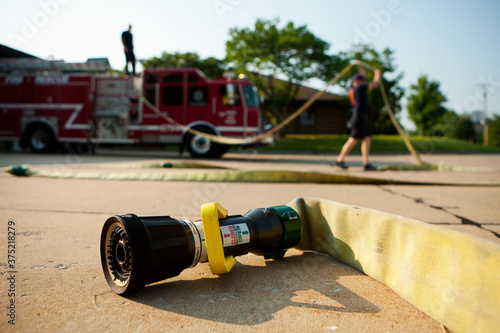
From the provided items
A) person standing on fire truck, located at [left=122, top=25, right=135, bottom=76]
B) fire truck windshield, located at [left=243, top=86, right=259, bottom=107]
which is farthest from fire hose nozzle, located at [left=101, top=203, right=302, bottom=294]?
fire truck windshield, located at [left=243, top=86, right=259, bottom=107]

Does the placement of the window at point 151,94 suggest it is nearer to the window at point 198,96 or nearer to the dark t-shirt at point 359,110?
the window at point 198,96

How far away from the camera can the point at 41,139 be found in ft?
41.4

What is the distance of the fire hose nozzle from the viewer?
136 cm

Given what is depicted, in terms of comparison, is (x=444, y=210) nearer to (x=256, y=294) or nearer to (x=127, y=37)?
(x=256, y=294)

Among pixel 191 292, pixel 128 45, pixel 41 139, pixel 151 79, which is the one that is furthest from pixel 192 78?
pixel 191 292

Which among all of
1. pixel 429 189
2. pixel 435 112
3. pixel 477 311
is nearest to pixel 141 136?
pixel 429 189

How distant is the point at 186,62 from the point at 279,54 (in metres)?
11.4

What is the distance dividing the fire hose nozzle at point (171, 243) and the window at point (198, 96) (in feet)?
32.0

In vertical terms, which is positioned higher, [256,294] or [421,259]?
[421,259]

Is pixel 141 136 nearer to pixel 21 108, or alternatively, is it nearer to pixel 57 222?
pixel 21 108

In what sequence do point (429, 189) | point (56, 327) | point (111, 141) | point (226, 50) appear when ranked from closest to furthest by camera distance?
point (56, 327) → point (429, 189) → point (111, 141) → point (226, 50)

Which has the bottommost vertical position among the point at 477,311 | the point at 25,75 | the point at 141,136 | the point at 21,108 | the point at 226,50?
the point at 477,311

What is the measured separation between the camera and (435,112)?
113ft

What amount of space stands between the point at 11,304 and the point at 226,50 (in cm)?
2094
